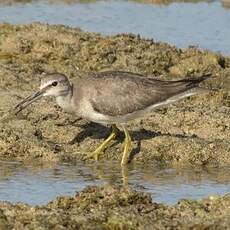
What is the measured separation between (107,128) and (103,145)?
3.61 feet

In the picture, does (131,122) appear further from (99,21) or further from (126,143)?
(99,21)

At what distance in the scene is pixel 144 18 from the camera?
70.8 feet

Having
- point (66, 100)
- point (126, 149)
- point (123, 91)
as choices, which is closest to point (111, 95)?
point (123, 91)

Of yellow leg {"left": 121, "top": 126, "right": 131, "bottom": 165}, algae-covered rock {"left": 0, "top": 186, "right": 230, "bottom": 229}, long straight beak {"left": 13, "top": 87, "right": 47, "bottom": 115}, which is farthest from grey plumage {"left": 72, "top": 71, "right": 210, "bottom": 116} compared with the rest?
algae-covered rock {"left": 0, "top": 186, "right": 230, "bottom": 229}

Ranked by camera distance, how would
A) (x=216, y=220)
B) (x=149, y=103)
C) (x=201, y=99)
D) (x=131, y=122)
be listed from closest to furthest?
(x=216, y=220)
(x=149, y=103)
(x=131, y=122)
(x=201, y=99)

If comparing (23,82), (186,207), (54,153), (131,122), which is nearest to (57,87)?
(54,153)

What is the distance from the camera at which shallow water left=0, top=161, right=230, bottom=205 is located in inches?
425

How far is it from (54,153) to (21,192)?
1.79 metres

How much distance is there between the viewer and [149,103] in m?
12.8

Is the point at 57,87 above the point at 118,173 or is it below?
above

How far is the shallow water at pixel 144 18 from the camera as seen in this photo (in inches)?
774

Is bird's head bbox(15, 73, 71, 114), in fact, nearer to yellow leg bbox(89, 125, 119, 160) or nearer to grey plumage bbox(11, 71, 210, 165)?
grey plumage bbox(11, 71, 210, 165)

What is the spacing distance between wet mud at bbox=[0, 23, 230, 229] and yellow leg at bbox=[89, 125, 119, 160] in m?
0.13

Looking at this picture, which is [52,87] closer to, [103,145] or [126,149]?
[103,145]
